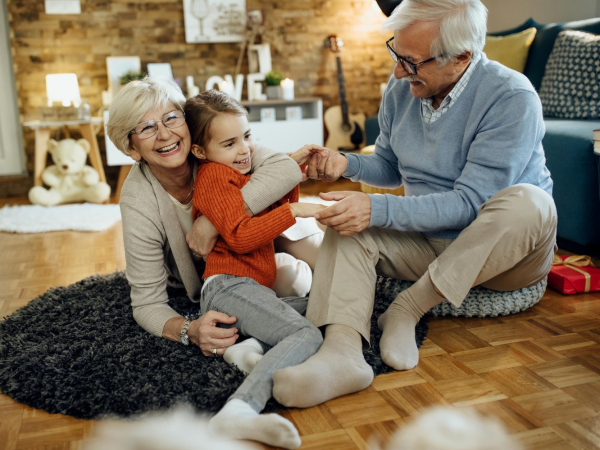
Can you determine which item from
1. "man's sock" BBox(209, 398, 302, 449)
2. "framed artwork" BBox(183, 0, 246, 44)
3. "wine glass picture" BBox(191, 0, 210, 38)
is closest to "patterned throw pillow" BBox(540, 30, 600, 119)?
"man's sock" BBox(209, 398, 302, 449)

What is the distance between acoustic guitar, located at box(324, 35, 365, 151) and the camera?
4.87m

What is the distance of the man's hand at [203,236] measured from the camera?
64.7 inches

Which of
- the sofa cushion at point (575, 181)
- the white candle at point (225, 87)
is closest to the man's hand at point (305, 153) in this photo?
the sofa cushion at point (575, 181)

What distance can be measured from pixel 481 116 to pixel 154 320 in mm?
1034

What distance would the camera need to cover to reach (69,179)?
4180 mm

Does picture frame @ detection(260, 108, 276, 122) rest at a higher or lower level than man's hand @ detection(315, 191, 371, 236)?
higher

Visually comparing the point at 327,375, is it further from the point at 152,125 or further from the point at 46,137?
the point at 46,137

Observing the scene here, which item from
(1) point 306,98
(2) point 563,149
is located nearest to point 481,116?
(2) point 563,149

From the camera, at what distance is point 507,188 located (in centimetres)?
153

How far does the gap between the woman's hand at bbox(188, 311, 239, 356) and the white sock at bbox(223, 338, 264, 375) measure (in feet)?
0.08

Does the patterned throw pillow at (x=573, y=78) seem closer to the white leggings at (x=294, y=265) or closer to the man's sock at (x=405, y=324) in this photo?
the white leggings at (x=294, y=265)

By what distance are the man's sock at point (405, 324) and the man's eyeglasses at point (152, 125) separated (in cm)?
77

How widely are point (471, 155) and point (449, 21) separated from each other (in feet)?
1.16

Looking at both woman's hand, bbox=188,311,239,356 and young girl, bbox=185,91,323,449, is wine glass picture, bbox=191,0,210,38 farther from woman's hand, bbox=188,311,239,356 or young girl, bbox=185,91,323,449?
woman's hand, bbox=188,311,239,356
